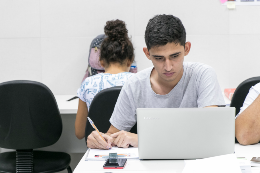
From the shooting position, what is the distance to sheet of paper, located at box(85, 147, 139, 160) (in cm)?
104

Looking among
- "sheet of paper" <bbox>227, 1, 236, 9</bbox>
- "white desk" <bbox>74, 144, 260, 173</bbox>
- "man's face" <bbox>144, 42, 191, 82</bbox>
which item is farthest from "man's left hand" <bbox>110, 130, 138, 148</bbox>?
"sheet of paper" <bbox>227, 1, 236, 9</bbox>

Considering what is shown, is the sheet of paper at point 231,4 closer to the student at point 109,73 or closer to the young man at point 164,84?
the student at point 109,73

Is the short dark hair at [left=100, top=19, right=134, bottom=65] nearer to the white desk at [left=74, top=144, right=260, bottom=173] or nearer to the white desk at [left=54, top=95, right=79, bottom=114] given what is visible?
the white desk at [left=54, top=95, right=79, bottom=114]

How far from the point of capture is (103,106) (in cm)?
154

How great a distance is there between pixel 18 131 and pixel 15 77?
1106 millimetres

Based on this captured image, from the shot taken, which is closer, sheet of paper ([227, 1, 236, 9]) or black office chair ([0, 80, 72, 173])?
black office chair ([0, 80, 72, 173])

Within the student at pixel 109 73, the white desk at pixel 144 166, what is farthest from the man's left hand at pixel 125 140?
the student at pixel 109 73

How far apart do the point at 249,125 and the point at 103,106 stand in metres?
0.74

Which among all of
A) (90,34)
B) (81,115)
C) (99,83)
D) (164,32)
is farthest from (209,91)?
(90,34)

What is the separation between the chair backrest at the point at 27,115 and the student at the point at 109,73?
6.3 inches

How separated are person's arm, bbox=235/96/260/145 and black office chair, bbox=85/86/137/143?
528 mm

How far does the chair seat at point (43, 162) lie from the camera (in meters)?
1.72

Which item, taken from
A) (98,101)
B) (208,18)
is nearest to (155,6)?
(208,18)

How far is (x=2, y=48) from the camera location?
2594mm
